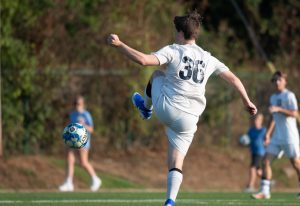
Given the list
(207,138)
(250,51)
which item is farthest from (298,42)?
(207,138)

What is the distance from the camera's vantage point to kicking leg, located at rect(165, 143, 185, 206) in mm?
11883

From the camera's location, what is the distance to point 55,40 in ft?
86.2

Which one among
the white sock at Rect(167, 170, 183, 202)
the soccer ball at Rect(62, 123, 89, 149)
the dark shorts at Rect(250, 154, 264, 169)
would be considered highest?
the dark shorts at Rect(250, 154, 264, 169)

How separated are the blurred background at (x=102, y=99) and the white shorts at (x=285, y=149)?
689 centimetres

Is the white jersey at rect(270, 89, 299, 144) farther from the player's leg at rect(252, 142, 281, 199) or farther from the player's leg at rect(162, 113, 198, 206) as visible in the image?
the player's leg at rect(162, 113, 198, 206)

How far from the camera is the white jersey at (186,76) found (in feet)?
38.6

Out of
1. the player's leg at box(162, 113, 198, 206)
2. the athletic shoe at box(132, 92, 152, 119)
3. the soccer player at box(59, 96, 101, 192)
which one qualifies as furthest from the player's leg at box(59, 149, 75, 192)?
the player's leg at box(162, 113, 198, 206)

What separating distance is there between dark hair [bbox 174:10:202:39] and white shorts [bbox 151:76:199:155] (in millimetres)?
646

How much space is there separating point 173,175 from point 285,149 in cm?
666

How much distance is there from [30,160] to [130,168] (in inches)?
111

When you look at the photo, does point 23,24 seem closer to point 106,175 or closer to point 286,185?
point 106,175

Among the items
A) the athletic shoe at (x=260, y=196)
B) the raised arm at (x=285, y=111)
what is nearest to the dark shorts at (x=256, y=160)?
the raised arm at (x=285, y=111)

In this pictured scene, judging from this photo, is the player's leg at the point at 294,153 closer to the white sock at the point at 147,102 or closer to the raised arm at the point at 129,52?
the white sock at the point at 147,102

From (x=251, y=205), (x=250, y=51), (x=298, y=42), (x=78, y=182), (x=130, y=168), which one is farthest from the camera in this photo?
(x=250, y=51)
